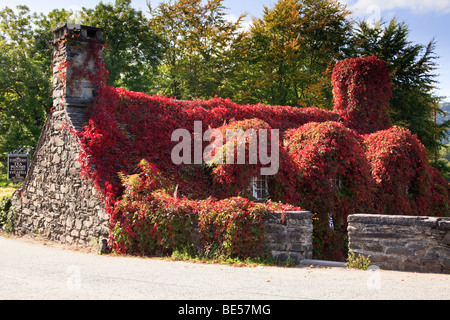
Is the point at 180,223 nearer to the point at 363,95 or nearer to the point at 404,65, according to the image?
the point at 363,95

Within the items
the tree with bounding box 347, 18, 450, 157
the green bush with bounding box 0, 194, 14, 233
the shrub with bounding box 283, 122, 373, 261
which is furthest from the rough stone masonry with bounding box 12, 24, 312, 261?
the tree with bounding box 347, 18, 450, 157

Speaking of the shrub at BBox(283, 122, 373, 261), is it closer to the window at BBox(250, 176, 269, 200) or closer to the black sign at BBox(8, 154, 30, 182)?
the window at BBox(250, 176, 269, 200)

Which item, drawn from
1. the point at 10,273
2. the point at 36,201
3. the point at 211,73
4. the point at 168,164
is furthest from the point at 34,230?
the point at 211,73

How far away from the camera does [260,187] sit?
13.1 meters

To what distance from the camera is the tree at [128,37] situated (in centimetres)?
3148

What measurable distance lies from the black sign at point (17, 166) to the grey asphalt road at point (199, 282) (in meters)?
11.3

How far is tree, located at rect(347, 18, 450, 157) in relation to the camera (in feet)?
101

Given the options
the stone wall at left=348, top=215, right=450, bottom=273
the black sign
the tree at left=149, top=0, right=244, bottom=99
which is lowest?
the stone wall at left=348, top=215, right=450, bottom=273

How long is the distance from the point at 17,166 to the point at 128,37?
15.6 meters

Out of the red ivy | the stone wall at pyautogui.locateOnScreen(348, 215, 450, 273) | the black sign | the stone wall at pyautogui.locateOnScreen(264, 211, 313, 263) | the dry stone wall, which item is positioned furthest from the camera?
the red ivy

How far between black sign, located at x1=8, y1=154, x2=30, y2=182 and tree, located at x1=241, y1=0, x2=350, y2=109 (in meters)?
16.4

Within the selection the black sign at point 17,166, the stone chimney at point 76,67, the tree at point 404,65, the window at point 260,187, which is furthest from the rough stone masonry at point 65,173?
the tree at point 404,65

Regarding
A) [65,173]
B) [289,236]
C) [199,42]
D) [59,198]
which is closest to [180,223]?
[289,236]

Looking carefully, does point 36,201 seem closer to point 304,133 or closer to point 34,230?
point 34,230
